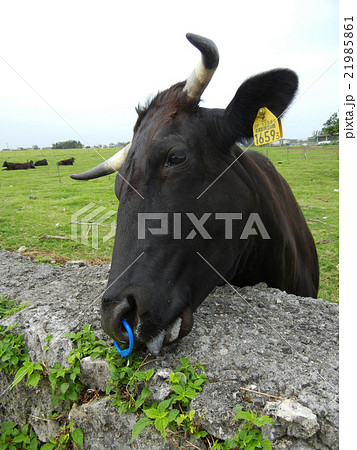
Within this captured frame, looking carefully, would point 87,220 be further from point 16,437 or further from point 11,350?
point 16,437

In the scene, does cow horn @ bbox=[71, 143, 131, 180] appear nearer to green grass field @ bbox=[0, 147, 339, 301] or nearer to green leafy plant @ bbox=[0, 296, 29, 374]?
green leafy plant @ bbox=[0, 296, 29, 374]

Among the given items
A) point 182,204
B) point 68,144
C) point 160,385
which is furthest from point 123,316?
point 68,144

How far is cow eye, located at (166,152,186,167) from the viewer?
8.23 ft

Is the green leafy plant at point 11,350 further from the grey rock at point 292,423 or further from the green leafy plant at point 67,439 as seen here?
the grey rock at point 292,423

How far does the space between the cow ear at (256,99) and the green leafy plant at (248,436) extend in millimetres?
1939

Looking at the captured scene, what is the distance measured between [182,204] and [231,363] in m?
1.12

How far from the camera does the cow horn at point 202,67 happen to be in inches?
93.2

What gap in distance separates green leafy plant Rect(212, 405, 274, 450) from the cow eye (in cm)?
162

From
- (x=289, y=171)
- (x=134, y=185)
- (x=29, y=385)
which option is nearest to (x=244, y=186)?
(x=134, y=185)

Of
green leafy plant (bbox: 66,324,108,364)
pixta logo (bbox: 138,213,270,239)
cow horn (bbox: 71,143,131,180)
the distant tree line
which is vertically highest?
the distant tree line

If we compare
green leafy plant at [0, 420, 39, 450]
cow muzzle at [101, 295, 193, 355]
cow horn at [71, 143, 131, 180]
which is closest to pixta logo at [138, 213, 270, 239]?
cow muzzle at [101, 295, 193, 355]

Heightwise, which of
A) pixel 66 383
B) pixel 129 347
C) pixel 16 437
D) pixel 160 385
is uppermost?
pixel 129 347

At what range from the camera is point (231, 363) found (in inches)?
92.1

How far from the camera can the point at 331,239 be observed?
28.7 feet
